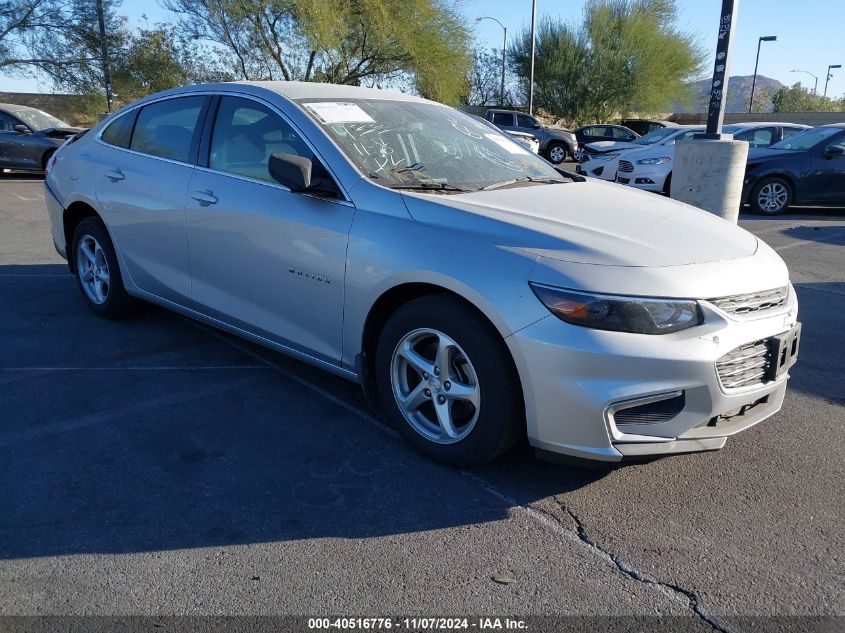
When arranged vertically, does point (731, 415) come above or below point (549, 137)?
above

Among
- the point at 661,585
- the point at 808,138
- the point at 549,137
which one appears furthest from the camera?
the point at 549,137

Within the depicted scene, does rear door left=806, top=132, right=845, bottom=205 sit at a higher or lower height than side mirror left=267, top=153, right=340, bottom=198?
lower

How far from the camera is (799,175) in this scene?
11.4 m

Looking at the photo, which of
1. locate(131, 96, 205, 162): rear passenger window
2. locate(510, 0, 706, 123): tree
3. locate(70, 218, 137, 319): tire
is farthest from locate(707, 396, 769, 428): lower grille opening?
locate(510, 0, 706, 123): tree

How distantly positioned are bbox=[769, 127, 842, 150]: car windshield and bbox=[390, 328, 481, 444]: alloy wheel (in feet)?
34.6

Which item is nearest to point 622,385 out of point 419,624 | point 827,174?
point 419,624

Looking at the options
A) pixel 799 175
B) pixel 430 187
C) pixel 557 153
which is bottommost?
pixel 557 153

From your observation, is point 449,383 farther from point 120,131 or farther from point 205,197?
point 120,131

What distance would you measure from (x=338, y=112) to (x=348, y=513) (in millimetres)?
2129

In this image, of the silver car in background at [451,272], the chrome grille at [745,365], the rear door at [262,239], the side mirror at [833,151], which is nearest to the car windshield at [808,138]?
the side mirror at [833,151]

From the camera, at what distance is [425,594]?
8.07ft

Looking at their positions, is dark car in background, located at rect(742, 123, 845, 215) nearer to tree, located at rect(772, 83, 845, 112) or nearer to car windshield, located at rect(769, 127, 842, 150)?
car windshield, located at rect(769, 127, 842, 150)

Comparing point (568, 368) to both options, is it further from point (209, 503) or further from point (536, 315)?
point (209, 503)

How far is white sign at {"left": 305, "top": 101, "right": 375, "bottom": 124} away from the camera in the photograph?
384cm
